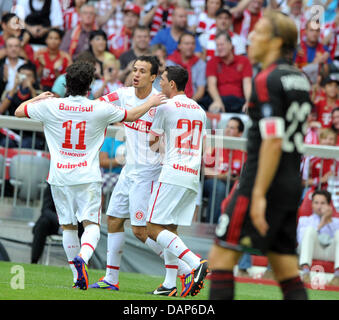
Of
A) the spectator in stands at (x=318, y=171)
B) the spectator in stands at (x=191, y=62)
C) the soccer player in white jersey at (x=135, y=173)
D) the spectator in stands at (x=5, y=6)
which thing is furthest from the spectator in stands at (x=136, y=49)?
the soccer player in white jersey at (x=135, y=173)

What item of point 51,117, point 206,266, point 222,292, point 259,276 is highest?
point 51,117

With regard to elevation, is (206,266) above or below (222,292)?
below

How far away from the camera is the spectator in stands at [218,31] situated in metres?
15.2

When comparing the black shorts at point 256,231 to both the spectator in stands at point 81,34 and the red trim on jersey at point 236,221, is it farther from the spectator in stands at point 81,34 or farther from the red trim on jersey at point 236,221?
the spectator in stands at point 81,34

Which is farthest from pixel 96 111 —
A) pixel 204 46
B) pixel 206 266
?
pixel 204 46

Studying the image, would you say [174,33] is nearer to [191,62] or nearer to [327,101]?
[191,62]

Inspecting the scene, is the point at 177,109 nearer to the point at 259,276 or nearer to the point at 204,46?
the point at 259,276

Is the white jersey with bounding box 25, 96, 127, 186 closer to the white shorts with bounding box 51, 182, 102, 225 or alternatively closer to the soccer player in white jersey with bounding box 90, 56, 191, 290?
the white shorts with bounding box 51, 182, 102, 225

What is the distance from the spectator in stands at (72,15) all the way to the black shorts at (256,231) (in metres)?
11.3

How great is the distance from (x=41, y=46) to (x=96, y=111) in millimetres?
8057

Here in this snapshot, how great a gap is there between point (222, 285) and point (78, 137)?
3114 mm

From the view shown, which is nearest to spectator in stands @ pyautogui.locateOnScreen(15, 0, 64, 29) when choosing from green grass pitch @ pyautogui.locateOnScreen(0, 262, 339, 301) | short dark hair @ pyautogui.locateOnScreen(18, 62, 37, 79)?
short dark hair @ pyautogui.locateOnScreen(18, 62, 37, 79)

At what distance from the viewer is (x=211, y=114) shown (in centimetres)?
1326
